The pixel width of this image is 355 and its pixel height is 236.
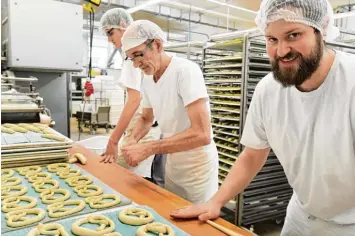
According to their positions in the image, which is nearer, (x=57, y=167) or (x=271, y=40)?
(x=271, y=40)

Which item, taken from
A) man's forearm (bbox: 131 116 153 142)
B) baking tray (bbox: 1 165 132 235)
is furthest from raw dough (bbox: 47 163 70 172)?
man's forearm (bbox: 131 116 153 142)

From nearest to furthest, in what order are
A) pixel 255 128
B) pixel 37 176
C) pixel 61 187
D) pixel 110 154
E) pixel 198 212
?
pixel 198 212 → pixel 255 128 → pixel 61 187 → pixel 37 176 → pixel 110 154

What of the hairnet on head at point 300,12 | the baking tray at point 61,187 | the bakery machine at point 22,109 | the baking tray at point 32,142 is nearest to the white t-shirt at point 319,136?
the hairnet on head at point 300,12

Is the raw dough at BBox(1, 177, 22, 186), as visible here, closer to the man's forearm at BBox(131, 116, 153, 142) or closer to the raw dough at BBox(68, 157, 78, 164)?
the raw dough at BBox(68, 157, 78, 164)

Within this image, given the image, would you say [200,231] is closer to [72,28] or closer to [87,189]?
[87,189]

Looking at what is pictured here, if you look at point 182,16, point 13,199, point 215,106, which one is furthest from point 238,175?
point 182,16

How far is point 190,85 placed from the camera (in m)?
1.65

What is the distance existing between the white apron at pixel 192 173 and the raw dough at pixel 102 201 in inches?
22.3

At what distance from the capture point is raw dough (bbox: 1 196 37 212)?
116 centimetres

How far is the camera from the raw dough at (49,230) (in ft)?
Result: 3.23

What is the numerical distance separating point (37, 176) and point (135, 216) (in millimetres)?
703

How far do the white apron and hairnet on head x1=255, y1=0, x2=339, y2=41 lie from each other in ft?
2.87

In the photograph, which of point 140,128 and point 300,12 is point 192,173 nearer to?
point 140,128

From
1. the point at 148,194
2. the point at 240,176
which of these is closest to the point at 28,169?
the point at 148,194
